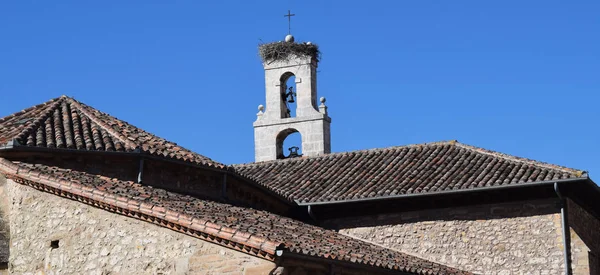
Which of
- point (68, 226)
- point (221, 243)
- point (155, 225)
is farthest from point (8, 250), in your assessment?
point (221, 243)

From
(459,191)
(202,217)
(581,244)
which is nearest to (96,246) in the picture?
(202,217)

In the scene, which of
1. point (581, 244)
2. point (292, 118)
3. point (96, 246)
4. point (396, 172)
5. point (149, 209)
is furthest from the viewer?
point (292, 118)

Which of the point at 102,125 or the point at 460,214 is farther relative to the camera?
the point at 460,214

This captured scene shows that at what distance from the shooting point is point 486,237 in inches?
842

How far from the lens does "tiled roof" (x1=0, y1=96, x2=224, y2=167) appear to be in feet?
57.8

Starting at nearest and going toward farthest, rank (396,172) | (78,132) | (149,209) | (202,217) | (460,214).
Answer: (149,209) → (202,217) → (78,132) → (460,214) → (396,172)

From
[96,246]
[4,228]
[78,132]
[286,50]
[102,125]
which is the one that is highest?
[286,50]

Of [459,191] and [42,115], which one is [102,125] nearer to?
[42,115]

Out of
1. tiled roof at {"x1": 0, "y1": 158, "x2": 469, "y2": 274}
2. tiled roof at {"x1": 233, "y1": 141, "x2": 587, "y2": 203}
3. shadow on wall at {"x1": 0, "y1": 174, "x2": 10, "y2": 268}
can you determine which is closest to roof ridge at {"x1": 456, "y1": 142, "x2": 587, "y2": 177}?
tiled roof at {"x1": 233, "y1": 141, "x2": 587, "y2": 203}

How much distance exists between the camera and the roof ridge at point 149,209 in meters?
14.4

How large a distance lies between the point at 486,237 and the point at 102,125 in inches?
299

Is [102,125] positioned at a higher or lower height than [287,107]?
lower

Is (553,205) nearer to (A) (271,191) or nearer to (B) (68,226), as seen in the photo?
(A) (271,191)

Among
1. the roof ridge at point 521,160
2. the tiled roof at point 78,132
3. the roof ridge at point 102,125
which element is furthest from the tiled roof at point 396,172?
the roof ridge at point 102,125
